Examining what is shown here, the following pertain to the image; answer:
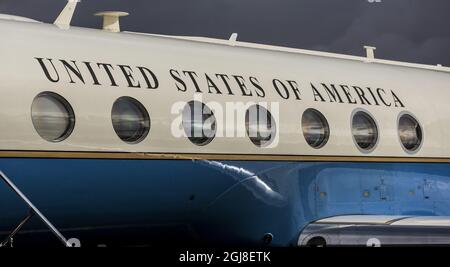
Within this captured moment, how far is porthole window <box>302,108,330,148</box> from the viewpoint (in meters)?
13.4

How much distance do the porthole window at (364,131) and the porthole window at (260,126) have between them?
1.74 metres

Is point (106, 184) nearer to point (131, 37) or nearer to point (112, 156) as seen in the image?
point (112, 156)

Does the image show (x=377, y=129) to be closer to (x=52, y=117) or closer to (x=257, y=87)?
(x=257, y=87)

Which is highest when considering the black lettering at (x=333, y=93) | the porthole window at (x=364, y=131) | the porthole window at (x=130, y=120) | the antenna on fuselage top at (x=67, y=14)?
the antenna on fuselage top at (x=67, y=14)

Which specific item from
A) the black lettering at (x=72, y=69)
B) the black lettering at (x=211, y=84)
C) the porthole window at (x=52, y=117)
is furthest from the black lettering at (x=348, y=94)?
the porthole window at (x=52, y=117)

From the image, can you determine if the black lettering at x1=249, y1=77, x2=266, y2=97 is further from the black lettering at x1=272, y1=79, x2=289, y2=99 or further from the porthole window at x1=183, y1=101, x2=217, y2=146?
the porthole window at x1=183, y1=101, x2=217, y2=146

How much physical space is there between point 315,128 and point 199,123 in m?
2.22

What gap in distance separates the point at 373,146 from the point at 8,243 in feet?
20.5

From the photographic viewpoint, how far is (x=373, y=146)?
14359 millimetres

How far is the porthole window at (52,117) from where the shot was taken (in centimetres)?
1033

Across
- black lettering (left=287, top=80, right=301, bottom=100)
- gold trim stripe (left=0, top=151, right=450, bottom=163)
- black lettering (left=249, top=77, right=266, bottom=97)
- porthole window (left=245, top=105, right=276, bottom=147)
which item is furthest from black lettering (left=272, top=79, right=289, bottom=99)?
gold trim stripe (left=0, top=151, right=450, bottom=163)

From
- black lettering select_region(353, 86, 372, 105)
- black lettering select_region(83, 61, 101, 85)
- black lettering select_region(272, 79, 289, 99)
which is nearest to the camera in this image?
black lettering select_region(83, 61, 101, 85)

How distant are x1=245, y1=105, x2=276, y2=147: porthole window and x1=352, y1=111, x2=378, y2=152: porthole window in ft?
5.72

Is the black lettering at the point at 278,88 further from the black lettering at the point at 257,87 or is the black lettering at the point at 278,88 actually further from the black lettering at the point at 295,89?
the black lettering at the point at 257,87
